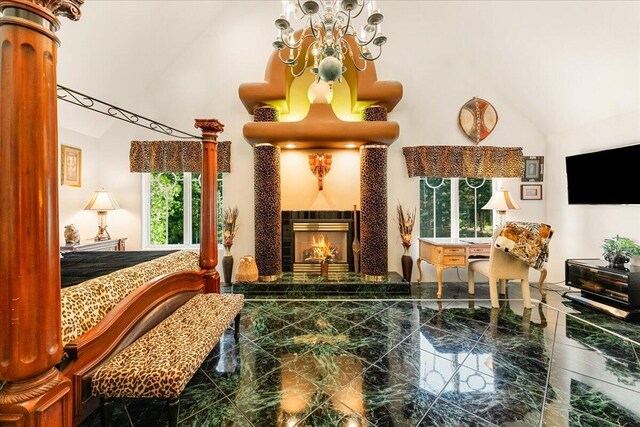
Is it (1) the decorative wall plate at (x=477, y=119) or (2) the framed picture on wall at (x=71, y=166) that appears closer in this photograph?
(2) the framed picture on wall at (x=71, y=166)

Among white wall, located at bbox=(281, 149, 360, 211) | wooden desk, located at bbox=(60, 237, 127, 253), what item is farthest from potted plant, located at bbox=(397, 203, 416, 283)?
wooden desk, located at bbox=(60, 237, 127, 253)

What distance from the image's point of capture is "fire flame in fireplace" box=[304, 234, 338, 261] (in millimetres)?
4641

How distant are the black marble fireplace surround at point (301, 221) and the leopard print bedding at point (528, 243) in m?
2.11

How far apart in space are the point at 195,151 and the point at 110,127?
4.97 ft

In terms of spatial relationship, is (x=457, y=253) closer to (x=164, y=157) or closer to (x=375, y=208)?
(x=375, y=208)

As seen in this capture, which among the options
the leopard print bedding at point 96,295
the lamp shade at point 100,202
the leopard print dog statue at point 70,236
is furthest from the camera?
the lamp shade at point 100,202

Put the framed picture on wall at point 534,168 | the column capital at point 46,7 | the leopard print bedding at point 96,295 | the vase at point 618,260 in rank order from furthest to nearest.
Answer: the framed picture on wall at point 534,168 → the vase at point 618,260 → the leopard print bedding at point 96,295 → the column capital at point 46,7

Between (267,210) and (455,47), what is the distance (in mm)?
4033

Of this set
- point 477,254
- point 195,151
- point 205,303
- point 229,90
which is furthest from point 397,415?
point 229,90

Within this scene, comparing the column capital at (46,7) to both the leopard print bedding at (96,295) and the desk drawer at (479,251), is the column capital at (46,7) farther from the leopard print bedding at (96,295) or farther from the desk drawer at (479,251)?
the desk drawer at (479,251)

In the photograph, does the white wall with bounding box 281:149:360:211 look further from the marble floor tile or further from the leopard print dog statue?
the marble floor tile

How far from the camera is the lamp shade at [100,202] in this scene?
423cm

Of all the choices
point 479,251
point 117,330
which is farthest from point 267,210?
point 479,251

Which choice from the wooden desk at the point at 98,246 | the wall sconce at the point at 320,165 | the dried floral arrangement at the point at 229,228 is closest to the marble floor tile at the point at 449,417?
the wall sconce at the point at 320,165
